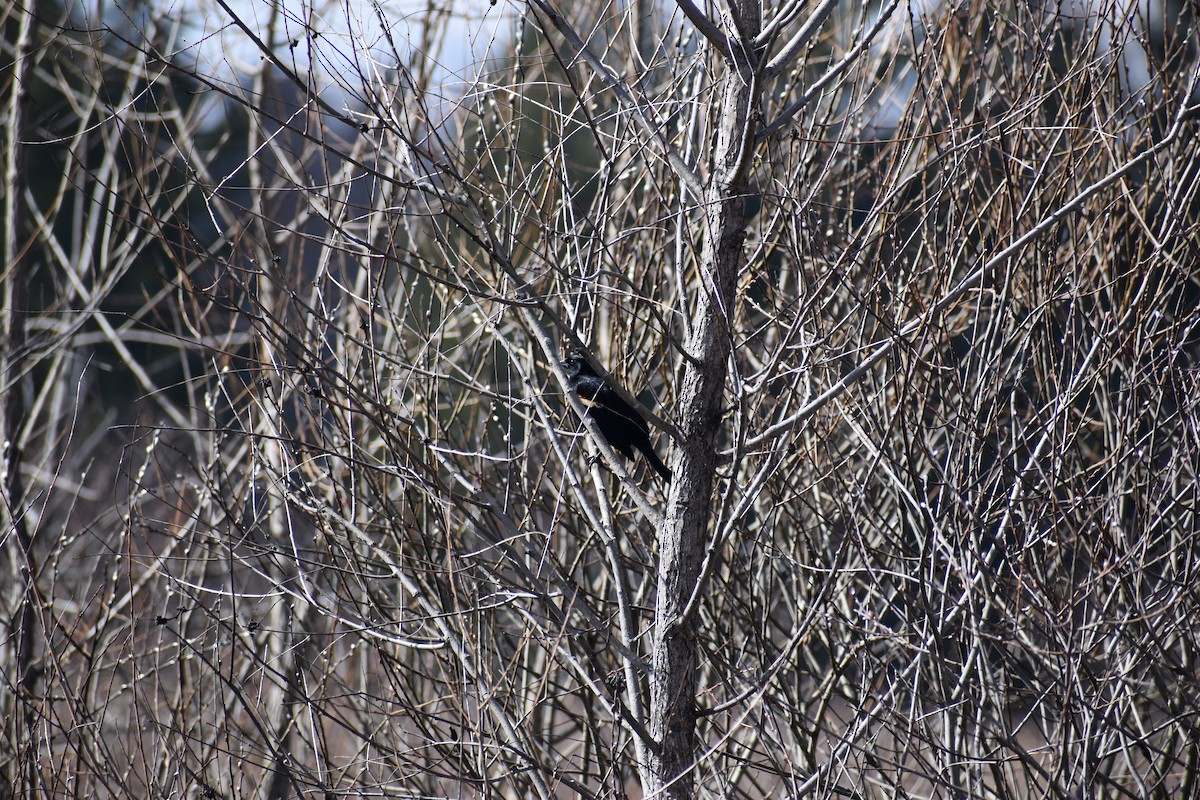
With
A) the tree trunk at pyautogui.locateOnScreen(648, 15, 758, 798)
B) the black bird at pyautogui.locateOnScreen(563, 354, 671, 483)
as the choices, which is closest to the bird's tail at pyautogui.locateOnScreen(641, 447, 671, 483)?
the black bird at pyautogui.locateOnScreen(563, 354, 671, 483)

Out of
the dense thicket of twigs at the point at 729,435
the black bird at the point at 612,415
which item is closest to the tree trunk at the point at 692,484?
the dense thicket of twigs at the point at 729,435

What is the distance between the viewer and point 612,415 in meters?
3.93

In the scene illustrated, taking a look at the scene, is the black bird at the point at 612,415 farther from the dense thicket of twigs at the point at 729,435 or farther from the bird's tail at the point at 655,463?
the dense thicket of twigs at the point at 729,435

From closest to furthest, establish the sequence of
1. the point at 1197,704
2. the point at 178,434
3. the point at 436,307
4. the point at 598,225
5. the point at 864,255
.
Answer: the point at 1197,704 → the point at 598,225 → the point at 864,255 → the point at 436,307 → the point at 178,434

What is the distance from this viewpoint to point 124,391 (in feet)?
52.6

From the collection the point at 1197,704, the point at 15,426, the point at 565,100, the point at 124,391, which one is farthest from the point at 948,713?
the point at 124,391

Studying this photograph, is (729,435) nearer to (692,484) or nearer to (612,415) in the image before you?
(612,415)

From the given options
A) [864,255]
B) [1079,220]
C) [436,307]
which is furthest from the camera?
[436,307]

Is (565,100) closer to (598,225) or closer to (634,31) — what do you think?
(634,31)

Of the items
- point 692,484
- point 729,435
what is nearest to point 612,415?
point 729,435

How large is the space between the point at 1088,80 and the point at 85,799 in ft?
12.1

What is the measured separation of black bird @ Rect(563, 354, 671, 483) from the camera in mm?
3832

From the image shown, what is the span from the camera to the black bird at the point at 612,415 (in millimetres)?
3832

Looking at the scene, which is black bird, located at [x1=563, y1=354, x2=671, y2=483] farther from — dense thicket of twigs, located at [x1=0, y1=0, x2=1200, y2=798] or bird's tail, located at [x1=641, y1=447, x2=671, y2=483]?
dense thicket of twigs, located at [x1=0, y1=0, x2=1200, y2=798]
